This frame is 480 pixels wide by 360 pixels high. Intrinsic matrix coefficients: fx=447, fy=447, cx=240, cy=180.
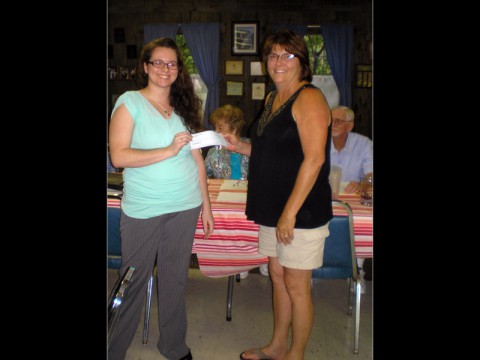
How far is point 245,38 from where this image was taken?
6.72 m

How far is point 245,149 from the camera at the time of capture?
2.12 m

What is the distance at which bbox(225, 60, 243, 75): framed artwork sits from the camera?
6820 millimetres

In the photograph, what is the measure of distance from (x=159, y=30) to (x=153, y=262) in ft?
18.5

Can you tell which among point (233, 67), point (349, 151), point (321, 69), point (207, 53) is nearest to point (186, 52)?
point (207, 53)

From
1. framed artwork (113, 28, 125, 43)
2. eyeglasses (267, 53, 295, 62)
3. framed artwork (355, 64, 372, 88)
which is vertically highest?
framed artwork (113, 28, 125, 43)

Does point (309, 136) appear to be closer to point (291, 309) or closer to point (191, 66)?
point (291, 309)

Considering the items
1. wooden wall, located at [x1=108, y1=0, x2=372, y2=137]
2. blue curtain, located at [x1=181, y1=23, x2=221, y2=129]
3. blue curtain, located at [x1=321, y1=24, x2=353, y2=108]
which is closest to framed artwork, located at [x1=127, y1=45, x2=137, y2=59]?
wooden wall, located at [x1=108, y1=0, x2=372, y2=137]

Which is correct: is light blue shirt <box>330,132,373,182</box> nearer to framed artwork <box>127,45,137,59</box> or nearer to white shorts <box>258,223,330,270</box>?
white shorts <box>258,223,330,270</box>

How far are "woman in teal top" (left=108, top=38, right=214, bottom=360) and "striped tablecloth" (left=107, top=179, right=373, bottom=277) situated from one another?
0.52 meters

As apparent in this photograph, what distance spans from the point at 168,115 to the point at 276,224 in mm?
628

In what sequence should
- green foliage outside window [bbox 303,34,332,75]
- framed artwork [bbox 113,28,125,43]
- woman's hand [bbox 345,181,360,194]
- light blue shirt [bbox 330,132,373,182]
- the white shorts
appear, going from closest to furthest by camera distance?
the white shorts < woman's hand [bbox 345,181,360,194] < light blue shirt [bbox 330,132,373,182] < green foliage outside window [bbox 303,34,332,75] < framed artwork [bbox 113,28,125,43]
